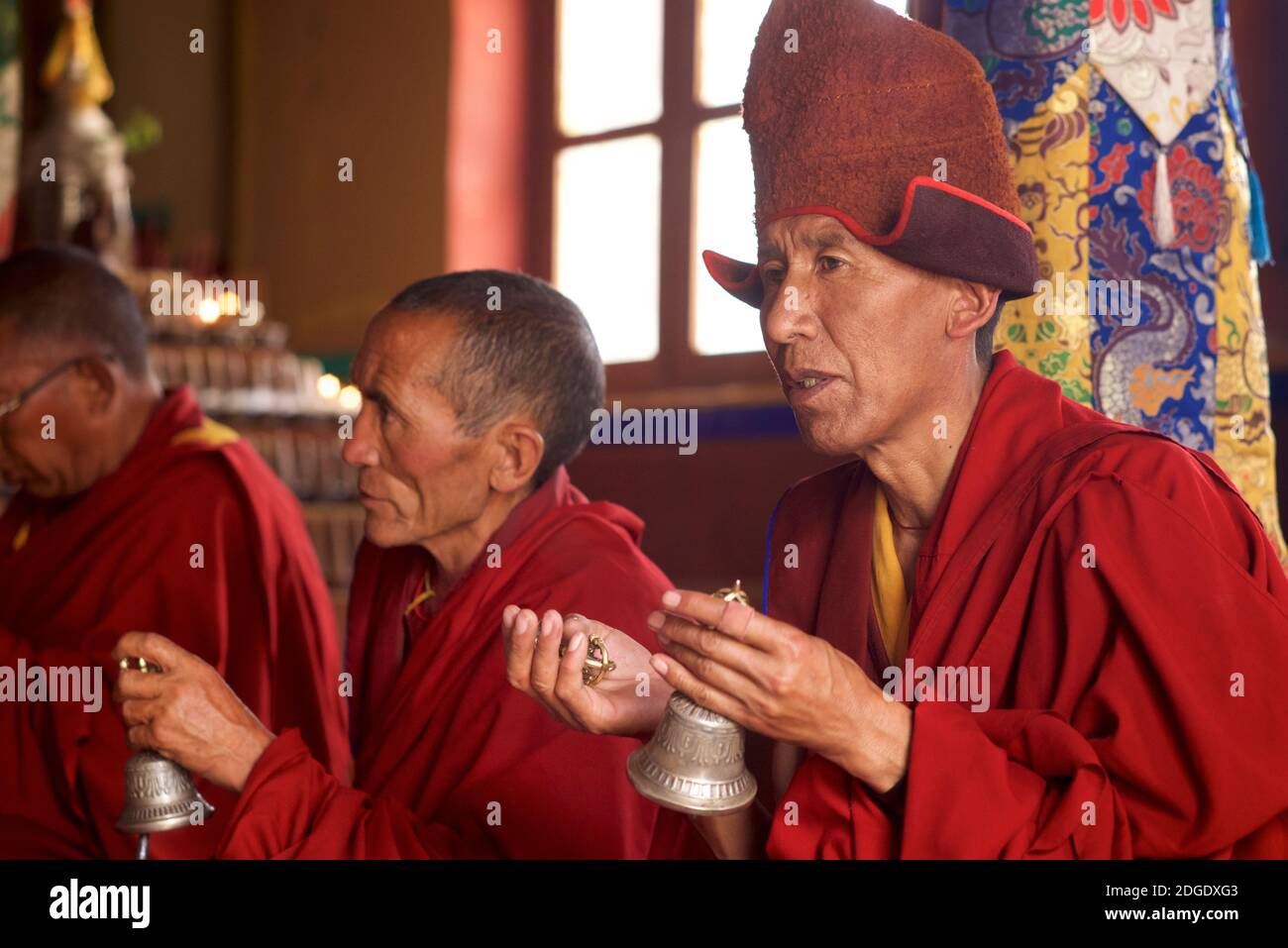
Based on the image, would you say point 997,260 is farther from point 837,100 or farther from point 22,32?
point 22,32

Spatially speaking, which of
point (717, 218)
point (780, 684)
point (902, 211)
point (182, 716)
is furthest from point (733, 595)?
point (717, 218)

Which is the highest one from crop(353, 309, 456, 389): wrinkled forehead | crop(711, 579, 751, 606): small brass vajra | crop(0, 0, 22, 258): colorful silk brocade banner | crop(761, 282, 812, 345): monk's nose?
crop(0, 0, 22, 258): colorful silk brocade banner

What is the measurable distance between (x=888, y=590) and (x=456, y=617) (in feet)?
2.30

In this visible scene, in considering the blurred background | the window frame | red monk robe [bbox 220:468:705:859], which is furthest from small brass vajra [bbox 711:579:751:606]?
the window frame

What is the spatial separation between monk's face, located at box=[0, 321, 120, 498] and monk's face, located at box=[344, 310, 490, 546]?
961 mm

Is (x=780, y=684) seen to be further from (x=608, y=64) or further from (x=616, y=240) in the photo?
(x=608, y=64)

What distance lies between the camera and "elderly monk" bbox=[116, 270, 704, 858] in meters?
1.71

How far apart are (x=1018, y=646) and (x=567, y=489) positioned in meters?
1.01

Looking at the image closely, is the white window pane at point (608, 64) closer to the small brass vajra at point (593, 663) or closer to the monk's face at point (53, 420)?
the monk's face at point (53, 420)

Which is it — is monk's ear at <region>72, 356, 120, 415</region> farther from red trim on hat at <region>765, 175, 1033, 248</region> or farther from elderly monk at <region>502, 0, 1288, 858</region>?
Result: red trim on hat at <region>765, 175, 1033, 248</region>

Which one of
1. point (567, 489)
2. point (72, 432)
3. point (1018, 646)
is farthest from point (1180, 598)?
point (72, 432)

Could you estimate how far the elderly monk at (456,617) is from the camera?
1713 millimetres

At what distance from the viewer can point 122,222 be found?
23.8 ft

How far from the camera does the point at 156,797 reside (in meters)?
1.65
